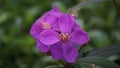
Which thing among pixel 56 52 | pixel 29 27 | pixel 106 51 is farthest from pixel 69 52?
pixel 29 27

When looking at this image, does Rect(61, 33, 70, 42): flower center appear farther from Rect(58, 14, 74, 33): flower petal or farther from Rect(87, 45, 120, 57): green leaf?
Rect(87, 45, 120, 57): green leaf

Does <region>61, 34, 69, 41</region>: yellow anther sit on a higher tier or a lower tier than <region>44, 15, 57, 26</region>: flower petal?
lower

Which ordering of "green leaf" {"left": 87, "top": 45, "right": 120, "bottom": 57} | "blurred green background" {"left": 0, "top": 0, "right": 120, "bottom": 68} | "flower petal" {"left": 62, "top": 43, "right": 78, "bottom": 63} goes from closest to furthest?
"flower petal" {"left": 62, "top": 43, "right": 78, "bottom": 63}
"green leaf" {"left": 87, "top": 45, "right": 120, "bottom": 57}
"blurred green background" {"left": 0, "top": 0, "right": 120, "bottom": 68}

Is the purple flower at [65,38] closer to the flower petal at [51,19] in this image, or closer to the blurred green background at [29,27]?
the flower petal at [51,19]

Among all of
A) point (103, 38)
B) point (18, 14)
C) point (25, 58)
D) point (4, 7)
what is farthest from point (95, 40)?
point (4, 7)

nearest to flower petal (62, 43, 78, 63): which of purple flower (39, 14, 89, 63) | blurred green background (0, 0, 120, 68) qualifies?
purple flower (39, 14, 89, 63)

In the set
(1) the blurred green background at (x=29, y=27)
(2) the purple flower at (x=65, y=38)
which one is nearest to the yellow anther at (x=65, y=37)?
(2) the purple flower at (x=65, y=38)
